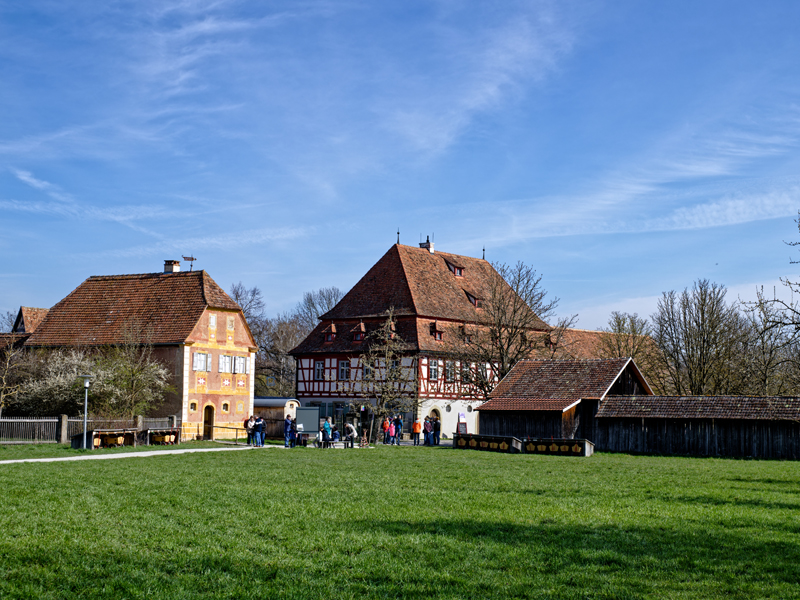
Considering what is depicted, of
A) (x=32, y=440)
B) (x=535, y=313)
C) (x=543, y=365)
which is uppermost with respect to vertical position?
(x=535, y=313)

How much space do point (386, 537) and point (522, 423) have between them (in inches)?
1186

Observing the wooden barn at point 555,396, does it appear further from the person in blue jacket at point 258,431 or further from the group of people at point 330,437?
the person in blue jacket at point 258,431

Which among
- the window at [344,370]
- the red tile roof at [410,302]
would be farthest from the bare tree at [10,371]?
the window at [344,370]

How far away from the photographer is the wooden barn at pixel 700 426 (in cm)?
3516

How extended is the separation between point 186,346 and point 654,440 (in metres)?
26.4

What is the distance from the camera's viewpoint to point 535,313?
5250 centimetres

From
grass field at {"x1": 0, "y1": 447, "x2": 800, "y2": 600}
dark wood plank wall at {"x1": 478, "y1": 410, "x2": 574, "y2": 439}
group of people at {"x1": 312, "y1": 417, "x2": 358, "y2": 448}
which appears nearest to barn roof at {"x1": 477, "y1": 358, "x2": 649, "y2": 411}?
dark wood plank wall at {"x1": 478, "y1": 410, "x2": 574, "y2": 439}

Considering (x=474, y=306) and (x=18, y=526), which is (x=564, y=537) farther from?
(x=474, y=306)

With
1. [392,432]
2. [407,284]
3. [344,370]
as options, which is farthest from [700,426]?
[344,370]

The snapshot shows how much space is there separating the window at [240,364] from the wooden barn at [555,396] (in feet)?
57.1

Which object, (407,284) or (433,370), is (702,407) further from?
(407,284)

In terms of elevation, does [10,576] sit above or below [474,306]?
below

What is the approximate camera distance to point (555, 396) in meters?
40.6

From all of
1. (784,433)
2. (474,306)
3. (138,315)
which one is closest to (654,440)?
(784,433)
